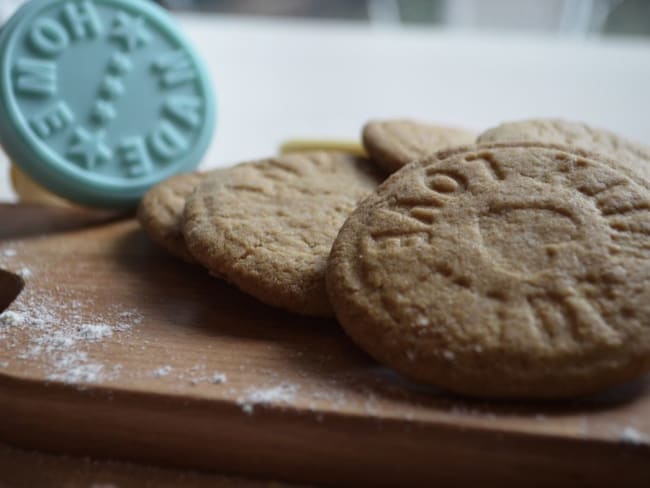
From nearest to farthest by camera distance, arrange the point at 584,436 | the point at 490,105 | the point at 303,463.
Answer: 1. the point at 584,436
2. the point at 303,463
3. the point at 490,105

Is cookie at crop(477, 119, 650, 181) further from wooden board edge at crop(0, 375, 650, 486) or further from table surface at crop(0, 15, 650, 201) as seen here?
table surface at crop(0, 15, 650, 201)

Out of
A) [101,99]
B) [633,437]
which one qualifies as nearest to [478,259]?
[633,437]

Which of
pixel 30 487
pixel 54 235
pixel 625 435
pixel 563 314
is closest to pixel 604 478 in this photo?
pixel 625 435

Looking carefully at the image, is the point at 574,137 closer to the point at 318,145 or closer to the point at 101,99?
the point at 318,145

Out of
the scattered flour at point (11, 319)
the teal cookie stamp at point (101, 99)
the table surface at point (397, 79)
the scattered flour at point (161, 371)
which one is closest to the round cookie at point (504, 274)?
the scattered flour at point (161, 371)

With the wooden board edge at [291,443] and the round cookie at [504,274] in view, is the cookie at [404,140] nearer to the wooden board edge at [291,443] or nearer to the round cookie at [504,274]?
the round cookie at [504,274]

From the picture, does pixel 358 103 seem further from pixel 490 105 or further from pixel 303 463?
pixel 303 463
